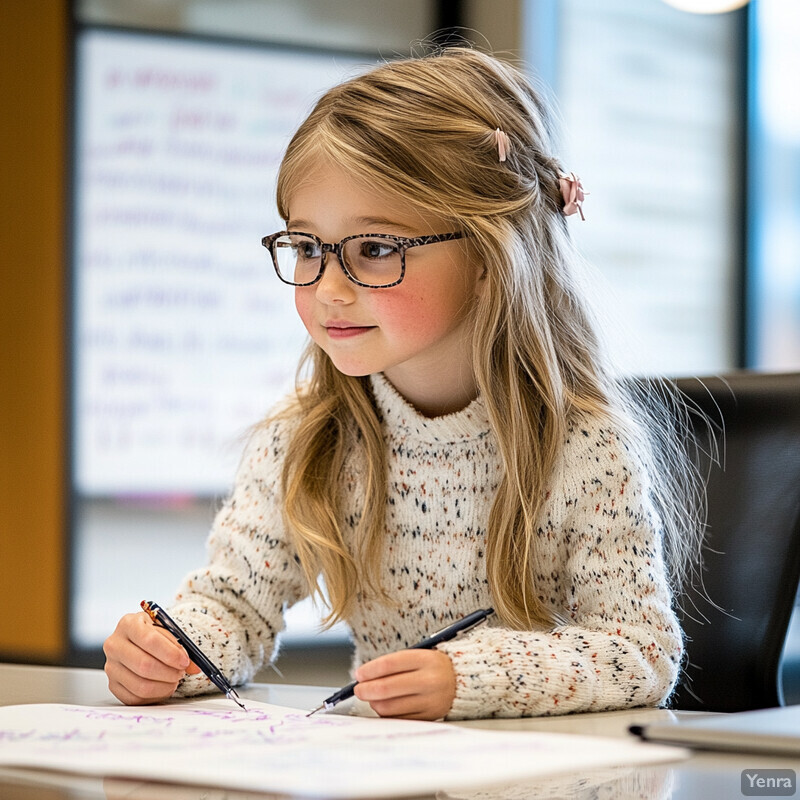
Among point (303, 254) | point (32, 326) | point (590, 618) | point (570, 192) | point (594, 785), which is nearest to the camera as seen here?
point (594, 785)

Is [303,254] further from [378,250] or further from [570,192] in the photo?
[570,192]

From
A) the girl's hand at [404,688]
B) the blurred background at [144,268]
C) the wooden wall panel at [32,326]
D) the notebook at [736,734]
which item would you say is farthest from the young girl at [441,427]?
the wooden wall panel at [32,326]

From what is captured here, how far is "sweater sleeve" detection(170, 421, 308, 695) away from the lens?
1.08 m

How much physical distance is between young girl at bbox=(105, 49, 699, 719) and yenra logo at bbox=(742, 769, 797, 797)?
327 millimetres

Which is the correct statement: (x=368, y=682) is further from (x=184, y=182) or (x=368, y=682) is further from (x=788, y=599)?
(x=184, y=182)

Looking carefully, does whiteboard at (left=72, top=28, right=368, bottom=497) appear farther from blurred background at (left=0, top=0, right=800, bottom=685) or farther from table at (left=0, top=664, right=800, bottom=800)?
table at (left=0, top=664, right=800, bottom=800)

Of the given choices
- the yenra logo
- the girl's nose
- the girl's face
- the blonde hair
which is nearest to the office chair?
the blonde hair

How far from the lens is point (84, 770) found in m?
0.63

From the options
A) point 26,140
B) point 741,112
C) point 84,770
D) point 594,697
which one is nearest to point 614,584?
point 594,697

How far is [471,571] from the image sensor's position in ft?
3.82

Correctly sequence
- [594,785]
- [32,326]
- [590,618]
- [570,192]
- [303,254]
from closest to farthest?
[594,785] < [590,618] < [303,254] < [570,192] < [32,326]

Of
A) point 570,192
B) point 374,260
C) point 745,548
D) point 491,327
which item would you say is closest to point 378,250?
point 374,260

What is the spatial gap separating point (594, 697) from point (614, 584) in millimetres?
130

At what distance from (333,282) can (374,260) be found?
1.8 inches
